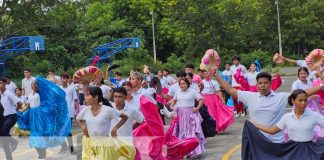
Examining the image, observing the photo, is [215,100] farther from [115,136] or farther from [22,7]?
[22,7]

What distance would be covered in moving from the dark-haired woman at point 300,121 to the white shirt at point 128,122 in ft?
6.28

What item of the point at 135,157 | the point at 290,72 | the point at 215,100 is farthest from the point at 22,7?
the point at 135,157

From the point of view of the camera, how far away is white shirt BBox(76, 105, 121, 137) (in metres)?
6.96

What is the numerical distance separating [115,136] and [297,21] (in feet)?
142

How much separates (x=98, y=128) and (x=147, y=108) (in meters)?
1.45

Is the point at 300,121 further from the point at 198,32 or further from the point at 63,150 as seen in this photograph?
the point at 198,32

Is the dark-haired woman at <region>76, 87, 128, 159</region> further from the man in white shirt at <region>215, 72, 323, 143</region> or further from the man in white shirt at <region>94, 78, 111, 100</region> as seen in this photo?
the man in white shirt at <region>94, 78, 111, 100</region>

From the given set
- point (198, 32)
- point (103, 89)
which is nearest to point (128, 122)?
point (103, 89)

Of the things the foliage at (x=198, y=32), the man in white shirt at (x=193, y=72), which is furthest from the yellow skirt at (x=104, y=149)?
the foliage at (x=198, y=32)

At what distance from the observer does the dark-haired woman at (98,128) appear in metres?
6.96

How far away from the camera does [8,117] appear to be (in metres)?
10.8

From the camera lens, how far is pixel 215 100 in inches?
559

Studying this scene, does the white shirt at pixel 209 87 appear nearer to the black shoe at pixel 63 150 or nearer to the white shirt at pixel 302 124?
the black shoe at pixel 63 150

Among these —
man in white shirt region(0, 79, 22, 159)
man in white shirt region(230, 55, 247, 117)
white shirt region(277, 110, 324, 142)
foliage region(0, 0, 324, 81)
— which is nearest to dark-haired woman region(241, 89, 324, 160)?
white shirt region(277, 110, 324, 142)
